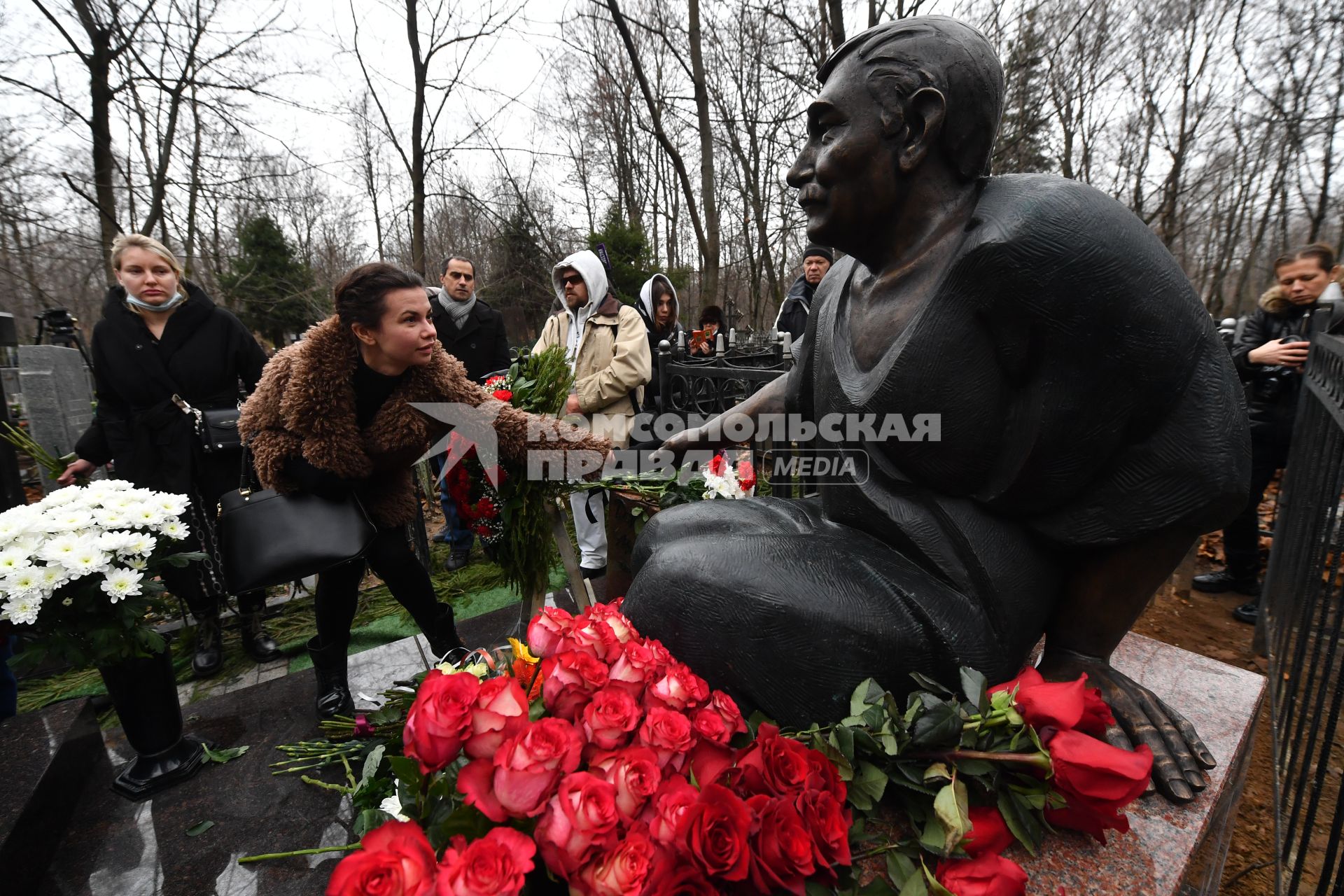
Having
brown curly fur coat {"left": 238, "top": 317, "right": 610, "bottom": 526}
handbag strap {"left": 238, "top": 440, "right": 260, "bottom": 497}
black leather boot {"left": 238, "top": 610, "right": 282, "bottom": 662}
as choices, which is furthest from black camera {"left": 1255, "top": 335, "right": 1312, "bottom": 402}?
black leather boot {"left": 238, "top": 610, "right": 282, "bottom": 662}

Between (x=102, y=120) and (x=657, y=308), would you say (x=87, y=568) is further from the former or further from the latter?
(x=102, y=120)

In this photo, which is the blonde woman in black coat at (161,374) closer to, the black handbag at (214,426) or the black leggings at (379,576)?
the black handbag at (214,426)

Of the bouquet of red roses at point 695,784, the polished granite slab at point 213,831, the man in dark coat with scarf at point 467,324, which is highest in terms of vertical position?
the man in dark coat with scarf at point 467,324

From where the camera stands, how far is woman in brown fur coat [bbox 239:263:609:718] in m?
2.55

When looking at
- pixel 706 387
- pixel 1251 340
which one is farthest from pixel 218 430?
pixel 1251 340

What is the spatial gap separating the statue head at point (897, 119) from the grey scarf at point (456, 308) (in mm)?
4215

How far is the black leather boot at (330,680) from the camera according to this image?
2920 millimetres

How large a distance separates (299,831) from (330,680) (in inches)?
35.5

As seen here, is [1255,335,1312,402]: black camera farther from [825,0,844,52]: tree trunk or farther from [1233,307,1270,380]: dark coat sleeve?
[825,0,844,52]: tree trunk

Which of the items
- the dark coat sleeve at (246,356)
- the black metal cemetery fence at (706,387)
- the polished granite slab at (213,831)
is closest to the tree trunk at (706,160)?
the black metal cemetery fence at (706,387)

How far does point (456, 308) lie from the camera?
17.0ft

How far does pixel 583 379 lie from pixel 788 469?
1.64 meters

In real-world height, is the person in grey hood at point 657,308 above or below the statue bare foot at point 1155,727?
above

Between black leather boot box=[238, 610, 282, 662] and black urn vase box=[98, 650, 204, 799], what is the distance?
1.57 metres
